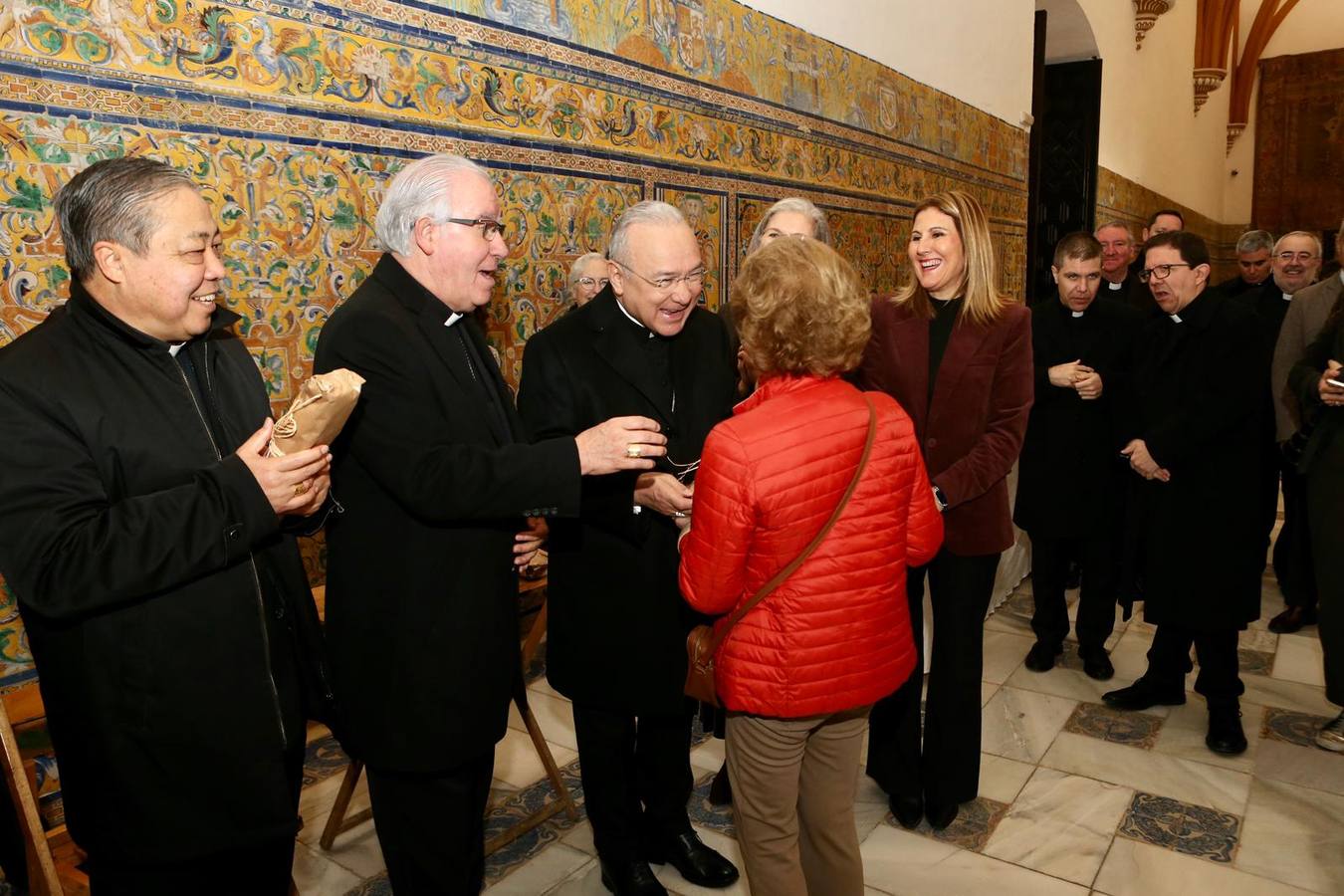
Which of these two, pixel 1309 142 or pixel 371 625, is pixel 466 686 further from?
pixel 1309 142

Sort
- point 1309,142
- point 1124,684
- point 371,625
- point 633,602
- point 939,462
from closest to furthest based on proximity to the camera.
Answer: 1. point 371,625
2. point 633,602
3. point 939,462
4. point 1124,684
5. point 1309,142

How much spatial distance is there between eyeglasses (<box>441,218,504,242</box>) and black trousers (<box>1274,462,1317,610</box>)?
4166 mm

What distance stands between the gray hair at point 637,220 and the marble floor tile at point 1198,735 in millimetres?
2910

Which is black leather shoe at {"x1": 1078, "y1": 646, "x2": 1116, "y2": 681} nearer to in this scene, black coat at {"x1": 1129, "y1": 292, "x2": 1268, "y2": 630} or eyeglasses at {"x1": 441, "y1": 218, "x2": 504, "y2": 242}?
black coat at {"x1": 1129, "y1": 292, "x2": 1268, "y2": 630}

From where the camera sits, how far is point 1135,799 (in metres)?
3.31

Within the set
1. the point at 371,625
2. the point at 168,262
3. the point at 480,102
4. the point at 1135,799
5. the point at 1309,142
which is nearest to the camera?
the point at 168,262

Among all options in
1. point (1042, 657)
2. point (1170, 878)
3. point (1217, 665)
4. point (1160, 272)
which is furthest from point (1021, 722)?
point (1160, 272)

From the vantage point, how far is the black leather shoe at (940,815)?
312 cm

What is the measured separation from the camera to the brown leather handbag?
1954 mm

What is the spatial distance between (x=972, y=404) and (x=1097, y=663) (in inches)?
86.6


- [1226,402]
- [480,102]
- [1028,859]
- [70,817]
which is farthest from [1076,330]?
[70,817]

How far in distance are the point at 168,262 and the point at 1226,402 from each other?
12.0 feet

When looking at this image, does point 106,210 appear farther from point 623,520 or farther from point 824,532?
point 824,532

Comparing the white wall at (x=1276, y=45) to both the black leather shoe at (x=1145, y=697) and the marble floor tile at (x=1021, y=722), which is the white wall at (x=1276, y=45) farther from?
the marble floor tile at (x=1021, y=722)
